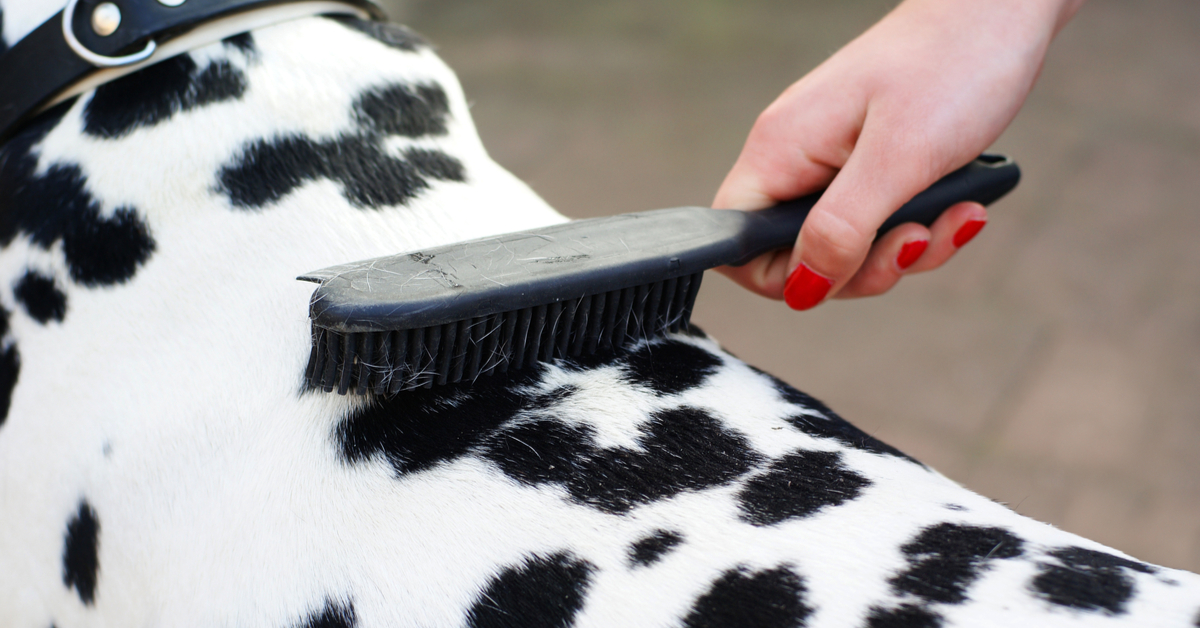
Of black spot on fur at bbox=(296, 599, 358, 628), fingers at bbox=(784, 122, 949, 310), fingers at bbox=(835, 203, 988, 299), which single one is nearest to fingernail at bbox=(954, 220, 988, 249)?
fingers at bbox=(835, 203, 988, 299)

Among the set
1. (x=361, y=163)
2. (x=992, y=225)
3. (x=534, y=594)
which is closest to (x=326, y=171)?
(x=361, y=163)

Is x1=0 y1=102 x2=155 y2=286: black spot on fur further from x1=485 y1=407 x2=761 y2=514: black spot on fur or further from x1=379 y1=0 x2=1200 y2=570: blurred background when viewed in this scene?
x1=379 y1=0 x2=1200 y2=570: blurred background

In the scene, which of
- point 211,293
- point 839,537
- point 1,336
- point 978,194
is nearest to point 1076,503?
point 978,194

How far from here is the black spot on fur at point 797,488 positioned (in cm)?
48

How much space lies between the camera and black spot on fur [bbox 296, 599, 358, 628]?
470 millimetres

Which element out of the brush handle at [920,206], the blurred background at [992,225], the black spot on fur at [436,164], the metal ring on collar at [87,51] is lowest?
the blurred background at [992,225]

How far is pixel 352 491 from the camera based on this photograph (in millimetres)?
497

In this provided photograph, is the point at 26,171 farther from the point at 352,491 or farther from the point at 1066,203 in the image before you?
the point at 1066,203

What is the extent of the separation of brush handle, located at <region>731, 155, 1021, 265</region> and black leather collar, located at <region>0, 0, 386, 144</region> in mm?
432

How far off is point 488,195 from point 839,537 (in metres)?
0.36

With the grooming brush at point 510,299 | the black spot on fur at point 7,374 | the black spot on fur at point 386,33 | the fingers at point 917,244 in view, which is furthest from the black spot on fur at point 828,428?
the black spot on fur at point 7,374

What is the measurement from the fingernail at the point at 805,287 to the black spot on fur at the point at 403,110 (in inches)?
13.7

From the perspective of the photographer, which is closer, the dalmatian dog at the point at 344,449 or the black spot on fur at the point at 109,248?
the dalmatian dog at the point at 344,449

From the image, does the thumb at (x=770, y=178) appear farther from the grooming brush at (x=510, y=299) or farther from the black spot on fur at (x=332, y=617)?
the black spot on fur at (x=332, y=617)
